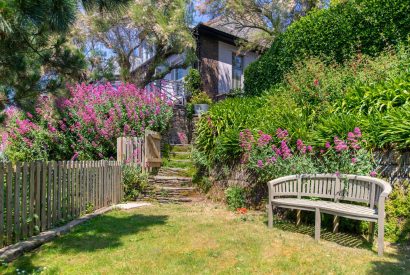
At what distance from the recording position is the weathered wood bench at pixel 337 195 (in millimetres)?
4250

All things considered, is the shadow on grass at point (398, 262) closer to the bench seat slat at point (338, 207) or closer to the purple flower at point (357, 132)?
the bench seat slat at point (338, 207)

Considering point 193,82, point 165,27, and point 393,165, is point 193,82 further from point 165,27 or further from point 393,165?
point 393,165

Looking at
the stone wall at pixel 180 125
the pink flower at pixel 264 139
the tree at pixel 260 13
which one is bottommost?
the pink flower at pixel 264 139

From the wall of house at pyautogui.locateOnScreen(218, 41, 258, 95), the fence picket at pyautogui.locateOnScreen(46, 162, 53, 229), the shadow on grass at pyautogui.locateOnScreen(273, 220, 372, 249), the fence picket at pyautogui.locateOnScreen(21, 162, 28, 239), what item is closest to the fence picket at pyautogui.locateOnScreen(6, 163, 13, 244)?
the fence picket at pyautogui.locateOnScreen(21, 162, 28, 239)

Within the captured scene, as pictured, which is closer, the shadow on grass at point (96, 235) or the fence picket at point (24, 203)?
the shadow on grass at point (96, 235)

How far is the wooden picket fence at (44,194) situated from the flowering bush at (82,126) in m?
2.55

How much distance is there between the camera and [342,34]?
340 inches

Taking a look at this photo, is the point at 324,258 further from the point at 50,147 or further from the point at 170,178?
the point at 50,147

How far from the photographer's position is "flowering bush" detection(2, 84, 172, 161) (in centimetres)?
947

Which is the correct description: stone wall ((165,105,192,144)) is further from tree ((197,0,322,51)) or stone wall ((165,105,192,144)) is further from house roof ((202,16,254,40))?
house roof ((202,16,254,40))

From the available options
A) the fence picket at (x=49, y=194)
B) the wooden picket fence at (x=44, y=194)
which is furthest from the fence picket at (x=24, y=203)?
the fence picket at (x=49, y=194)

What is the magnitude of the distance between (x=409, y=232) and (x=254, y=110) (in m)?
4.62

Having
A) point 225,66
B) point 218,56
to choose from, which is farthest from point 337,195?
point 225,66

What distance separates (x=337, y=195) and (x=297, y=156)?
1.15 metres
